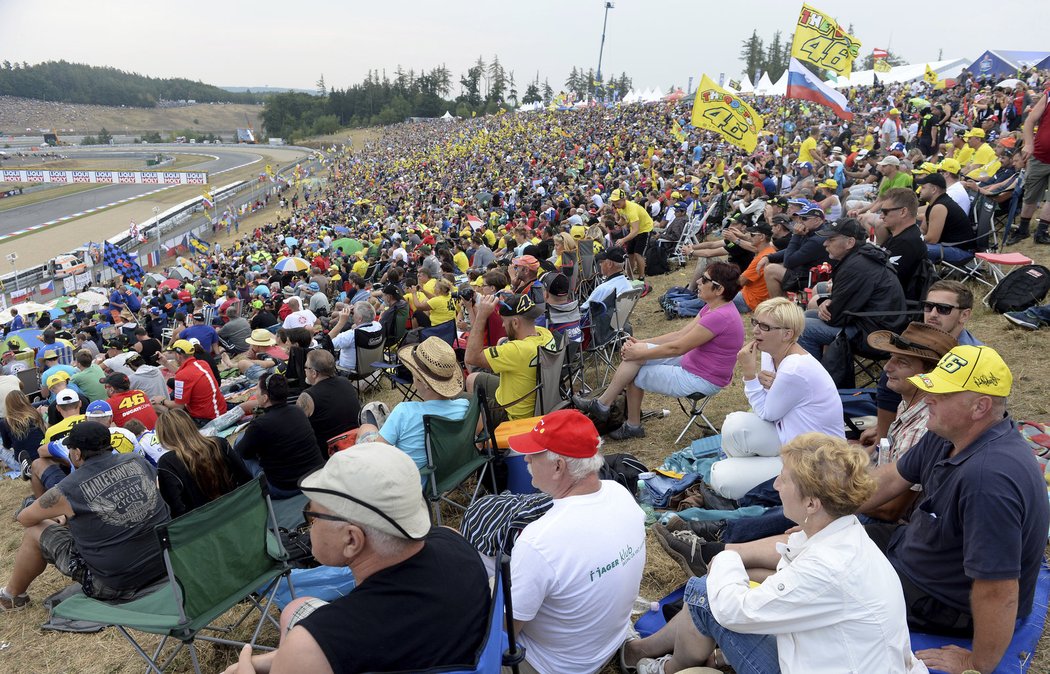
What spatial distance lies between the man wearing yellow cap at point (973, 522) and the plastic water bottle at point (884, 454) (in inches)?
35.1

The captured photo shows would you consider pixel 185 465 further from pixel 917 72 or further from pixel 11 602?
pixel 917 72

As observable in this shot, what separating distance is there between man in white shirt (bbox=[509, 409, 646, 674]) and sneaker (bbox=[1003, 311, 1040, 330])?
19.0ft

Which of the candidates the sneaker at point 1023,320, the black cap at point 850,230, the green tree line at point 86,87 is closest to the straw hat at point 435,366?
the black cap at point 850,230

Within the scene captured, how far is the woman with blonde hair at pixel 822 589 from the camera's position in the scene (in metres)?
1.97

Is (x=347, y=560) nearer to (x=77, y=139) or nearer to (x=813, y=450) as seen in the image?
(x=813, y=450)

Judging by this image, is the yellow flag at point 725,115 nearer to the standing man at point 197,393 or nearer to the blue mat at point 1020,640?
Answer: the standing man at point 197,393

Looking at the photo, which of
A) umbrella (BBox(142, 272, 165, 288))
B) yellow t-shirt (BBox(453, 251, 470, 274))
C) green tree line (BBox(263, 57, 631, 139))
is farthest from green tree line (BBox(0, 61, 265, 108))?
yellow t-shirt (BBox(453, 251, 470, 274))

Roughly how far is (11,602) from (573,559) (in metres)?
4.16

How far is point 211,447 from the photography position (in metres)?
4.14

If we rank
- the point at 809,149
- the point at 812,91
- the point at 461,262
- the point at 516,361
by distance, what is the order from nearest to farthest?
the point at 516,361
the point at 461,262
the point at 812,91
the point at 809,149

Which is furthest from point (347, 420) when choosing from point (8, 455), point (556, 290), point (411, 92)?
point (411, 92)

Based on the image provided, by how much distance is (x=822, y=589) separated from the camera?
1.98m

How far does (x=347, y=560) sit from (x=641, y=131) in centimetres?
3867

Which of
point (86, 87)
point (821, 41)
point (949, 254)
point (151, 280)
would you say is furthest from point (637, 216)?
point (86, 87)
